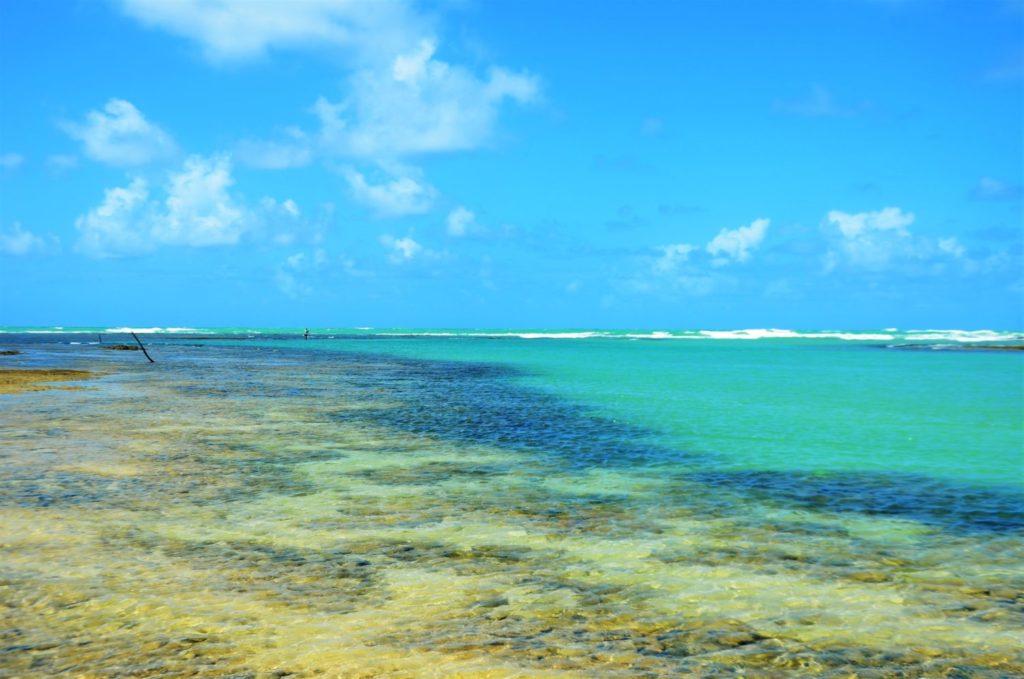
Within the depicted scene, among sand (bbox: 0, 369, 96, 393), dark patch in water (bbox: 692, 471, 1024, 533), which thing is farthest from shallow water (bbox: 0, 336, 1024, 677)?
sand (bbox: 0, 369, 96, 393)

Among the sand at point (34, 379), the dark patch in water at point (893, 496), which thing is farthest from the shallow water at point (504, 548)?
the sand at point (34, 379)

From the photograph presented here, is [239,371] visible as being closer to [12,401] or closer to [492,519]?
[12,401]

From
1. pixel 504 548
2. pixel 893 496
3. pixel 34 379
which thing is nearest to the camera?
pixel 504 548

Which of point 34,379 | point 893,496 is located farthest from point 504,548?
point 34,379

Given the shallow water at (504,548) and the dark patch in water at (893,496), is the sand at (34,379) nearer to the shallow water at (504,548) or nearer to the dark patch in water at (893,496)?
the shallow water at (504,548)

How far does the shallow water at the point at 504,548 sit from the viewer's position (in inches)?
254

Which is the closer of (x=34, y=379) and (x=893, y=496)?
(x=893, y=496)

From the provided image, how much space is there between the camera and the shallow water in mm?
6453

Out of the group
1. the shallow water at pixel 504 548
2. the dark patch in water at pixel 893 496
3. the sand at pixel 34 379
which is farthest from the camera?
the sand at pixel 34 379

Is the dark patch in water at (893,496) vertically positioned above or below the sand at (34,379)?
below

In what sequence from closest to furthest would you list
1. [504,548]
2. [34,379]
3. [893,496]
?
[504,548] → [893,496] → [34,379]

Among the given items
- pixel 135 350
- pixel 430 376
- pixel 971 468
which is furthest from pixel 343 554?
pixel 135 350

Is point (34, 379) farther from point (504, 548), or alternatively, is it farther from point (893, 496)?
point (893, 496)

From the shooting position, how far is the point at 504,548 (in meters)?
9.43
